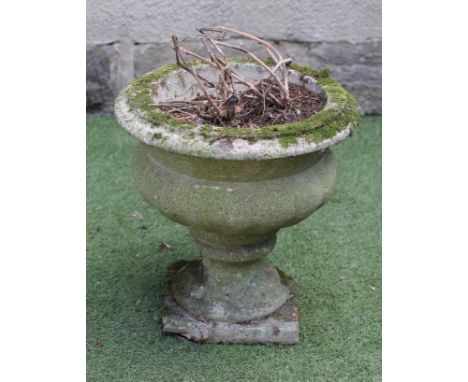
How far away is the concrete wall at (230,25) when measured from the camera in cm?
465

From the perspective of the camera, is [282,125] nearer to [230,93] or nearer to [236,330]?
[230,93]

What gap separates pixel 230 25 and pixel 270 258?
5.75 feet

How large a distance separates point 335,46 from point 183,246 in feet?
6.32

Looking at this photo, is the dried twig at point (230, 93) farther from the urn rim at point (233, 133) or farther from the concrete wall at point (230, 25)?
the concrete wall at point (230, 25)

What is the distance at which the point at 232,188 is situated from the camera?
2.64 metres

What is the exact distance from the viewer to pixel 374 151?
4656 millimetres

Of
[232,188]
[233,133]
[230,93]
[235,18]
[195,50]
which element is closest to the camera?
[233,133]

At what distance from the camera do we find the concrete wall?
4.65 meters

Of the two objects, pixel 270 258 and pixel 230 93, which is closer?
pixel 230 93

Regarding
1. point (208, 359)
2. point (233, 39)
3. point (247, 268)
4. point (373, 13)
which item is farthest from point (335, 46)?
point (208, 359)

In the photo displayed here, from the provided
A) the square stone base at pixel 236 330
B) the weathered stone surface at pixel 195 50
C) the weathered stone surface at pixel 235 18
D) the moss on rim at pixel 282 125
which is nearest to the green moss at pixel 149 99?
the moss on rim at pixel 282 125

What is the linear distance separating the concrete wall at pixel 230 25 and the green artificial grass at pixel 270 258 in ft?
1.77

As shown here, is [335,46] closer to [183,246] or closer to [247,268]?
[183,246]

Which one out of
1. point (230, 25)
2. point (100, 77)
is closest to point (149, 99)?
point (230, 25)
